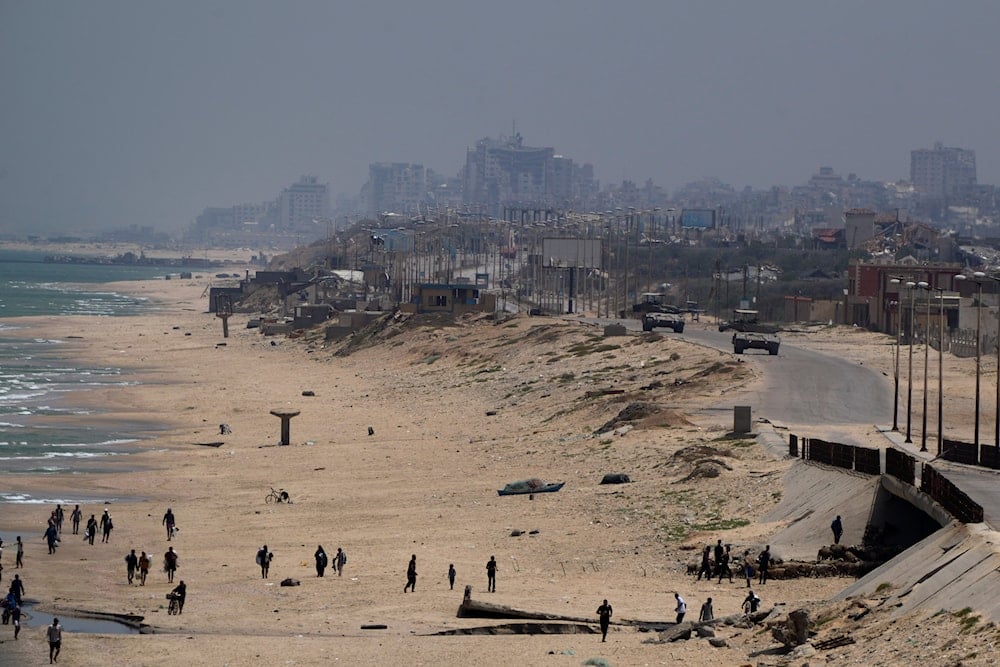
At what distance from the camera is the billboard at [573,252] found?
113938 millimetres

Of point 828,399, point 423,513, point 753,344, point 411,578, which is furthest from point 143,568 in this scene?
point 753,344

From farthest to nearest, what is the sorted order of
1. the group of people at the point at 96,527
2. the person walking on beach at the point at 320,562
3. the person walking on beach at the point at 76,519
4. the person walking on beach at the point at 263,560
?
the person walking on beach at the point at 76,519 → the group of people at the point at 96,527 → the person walking on beach at the point at 263,560 → the person walking on beach at the point at 320,562

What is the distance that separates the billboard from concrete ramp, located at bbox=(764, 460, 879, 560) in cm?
7915

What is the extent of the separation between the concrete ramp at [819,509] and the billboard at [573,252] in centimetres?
7915

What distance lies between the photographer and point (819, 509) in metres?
31.8

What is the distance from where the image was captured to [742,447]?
41.2m

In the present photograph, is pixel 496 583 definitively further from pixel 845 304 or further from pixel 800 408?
pixel 845 304

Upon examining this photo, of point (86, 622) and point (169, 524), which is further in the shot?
point (169, 524)

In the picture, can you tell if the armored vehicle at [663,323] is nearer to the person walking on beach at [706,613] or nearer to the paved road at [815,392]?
the paved road at [815,392]

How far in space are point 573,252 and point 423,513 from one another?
75774 millimetres

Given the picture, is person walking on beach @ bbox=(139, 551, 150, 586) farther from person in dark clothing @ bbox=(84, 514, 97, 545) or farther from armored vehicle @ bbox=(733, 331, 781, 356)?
armored vehicle @ bbox=(733, 331, 781, 356)

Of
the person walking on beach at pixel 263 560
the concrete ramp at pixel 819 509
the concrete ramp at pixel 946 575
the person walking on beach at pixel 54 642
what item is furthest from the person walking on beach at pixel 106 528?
the concrete ramp at pixel 946 575

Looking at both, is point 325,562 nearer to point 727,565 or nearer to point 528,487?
point 727,565

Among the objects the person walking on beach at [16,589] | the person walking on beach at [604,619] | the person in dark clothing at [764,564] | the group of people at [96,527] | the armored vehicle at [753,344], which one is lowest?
the group of people at [96,527]
